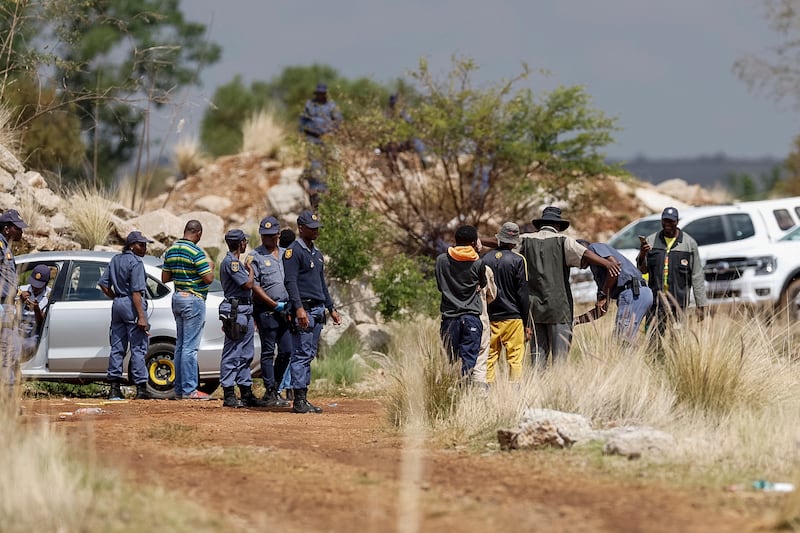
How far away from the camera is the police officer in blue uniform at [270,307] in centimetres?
1176

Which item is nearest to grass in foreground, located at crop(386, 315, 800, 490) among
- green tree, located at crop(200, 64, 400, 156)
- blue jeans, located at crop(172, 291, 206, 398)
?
blue jeans, located at crop(172, 291, 206, 398)

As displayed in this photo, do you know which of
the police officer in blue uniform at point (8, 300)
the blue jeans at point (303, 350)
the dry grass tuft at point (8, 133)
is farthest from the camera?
the dry grass tuft at point (8, 133)

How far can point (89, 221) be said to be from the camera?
1758cm

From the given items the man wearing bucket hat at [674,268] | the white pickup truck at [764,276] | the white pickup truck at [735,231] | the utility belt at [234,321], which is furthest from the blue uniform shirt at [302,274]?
the white pickup truck at [735,231]

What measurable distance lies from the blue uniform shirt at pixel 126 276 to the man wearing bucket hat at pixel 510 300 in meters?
3.69

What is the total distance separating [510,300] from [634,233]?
827cm

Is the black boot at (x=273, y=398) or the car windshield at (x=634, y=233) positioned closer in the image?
the black boot at (x=273, y=398)

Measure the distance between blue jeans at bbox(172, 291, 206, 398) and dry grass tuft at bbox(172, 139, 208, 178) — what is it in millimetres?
13771

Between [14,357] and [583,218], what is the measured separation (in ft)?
52.0

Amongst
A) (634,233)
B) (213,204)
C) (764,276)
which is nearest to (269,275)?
(764,276)

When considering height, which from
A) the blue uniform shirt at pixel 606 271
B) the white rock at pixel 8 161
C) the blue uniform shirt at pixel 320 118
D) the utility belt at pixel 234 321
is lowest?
the utility belt at pixel 234 321

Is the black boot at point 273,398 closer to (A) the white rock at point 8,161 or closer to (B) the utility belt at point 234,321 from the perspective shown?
(B) the utility belt at point 234,321

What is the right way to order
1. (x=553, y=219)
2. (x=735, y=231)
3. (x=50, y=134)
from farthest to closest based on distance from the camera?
(x=50, y=134)
(x=735, y=231)
(x=553, y=219)

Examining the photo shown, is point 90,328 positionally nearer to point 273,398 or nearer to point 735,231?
point 273,398
